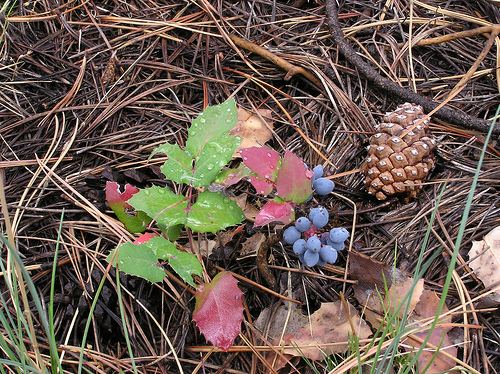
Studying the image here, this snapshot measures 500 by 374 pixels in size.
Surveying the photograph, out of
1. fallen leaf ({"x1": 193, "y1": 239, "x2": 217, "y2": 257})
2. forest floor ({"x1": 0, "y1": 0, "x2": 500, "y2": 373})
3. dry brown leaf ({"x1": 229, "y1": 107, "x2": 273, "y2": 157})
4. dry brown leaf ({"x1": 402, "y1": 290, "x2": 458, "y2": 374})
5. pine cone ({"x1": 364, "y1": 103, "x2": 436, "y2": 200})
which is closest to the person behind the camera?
dry brown leaf ({"x1": 402, "y1": 290, "x2": 458, "y2": 374})

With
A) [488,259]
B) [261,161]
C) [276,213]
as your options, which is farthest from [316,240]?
[488,259]

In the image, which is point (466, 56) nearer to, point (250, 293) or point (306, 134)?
point (306, 134)

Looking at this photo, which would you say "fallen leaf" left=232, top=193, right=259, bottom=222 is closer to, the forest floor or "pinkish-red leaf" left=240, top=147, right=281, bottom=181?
the forest floor

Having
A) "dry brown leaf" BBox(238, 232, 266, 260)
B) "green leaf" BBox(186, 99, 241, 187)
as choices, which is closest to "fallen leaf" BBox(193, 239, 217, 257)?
"dry brown leaf" BBox(238, 232, 266, 260)

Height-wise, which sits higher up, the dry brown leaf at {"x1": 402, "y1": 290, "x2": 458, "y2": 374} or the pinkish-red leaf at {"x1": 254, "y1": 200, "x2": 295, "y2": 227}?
the pinkish-red leaf at {"x1": 254, "y1": 200, "x2": 295, "y2": 227}

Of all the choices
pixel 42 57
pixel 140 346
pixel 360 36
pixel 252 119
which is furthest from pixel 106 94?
pixel 360 36

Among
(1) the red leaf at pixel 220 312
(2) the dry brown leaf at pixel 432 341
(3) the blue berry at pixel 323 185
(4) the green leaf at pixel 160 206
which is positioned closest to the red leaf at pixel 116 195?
(4) the green leaf at pixel 160 206

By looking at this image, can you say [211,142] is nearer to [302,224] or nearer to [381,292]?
[302,224]
